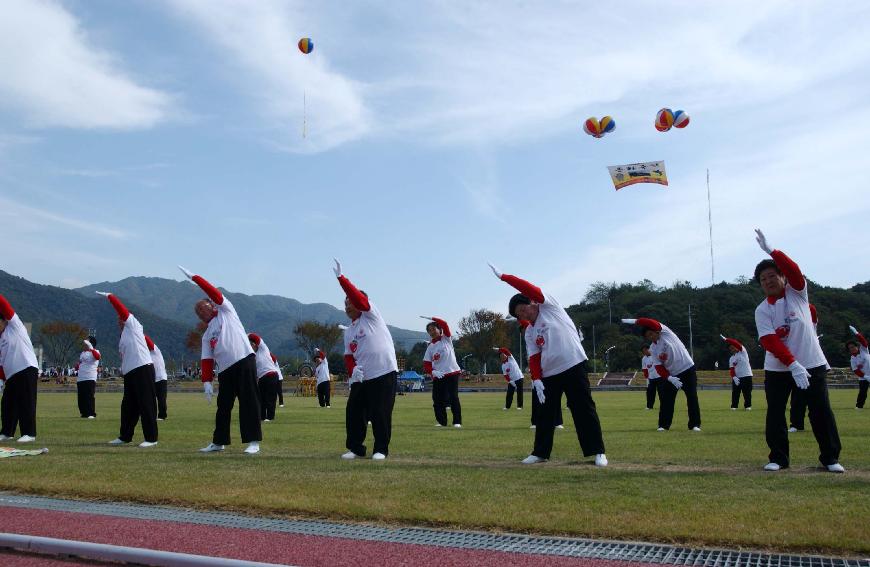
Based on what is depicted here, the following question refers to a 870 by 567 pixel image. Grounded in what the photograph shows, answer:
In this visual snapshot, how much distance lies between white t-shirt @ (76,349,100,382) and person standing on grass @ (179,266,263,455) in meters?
11.3

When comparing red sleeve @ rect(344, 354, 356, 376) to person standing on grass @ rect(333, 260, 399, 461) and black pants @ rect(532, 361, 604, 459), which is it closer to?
person standing on grass @ rect(333, 260, 399, 461)

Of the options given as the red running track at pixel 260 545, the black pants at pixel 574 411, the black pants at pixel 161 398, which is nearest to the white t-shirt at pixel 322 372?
the black pants at pixel 161 398

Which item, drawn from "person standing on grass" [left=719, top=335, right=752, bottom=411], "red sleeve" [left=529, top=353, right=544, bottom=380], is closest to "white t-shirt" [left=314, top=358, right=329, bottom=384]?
"person standing on grass" [left=719, top=335, right=752, bottom=411]

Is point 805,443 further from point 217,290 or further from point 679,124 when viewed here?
point 679,124

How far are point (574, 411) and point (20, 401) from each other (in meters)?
9.38

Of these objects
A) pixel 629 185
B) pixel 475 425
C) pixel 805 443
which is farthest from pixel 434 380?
pixel 629 185

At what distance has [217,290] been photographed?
36.3 feet

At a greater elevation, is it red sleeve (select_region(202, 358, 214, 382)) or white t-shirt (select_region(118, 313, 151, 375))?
white t-shirt (select_region(118, 313, 151, 375))

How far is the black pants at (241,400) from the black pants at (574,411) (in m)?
4.29

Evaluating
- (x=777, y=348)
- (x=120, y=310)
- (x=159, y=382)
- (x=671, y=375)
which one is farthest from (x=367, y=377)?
(x=159, y=382)

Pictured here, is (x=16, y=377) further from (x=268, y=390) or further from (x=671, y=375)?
(x=671, y=375)

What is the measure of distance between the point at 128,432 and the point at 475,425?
24.9ft

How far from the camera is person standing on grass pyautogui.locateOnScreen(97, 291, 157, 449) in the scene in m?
12.2

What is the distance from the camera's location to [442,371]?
673 inches
